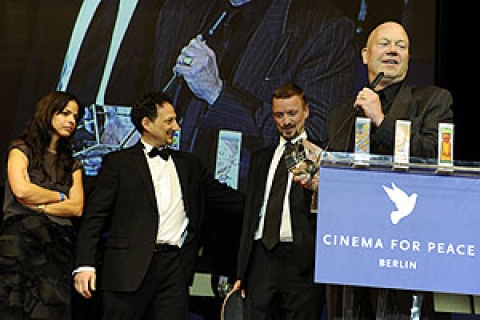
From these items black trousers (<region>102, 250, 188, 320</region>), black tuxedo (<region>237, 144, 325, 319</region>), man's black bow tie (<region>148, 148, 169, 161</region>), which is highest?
man's black bow tie (<region>148, 148, 169, 161</region>)

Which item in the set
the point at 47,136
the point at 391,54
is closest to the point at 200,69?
the point at 47,136

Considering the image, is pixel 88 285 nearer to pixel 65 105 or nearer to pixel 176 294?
pixel 176 294

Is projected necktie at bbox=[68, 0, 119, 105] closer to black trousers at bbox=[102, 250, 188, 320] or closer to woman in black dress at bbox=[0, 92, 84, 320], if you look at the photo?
woman in black dress at bbox=[0, 92, 84, 320]

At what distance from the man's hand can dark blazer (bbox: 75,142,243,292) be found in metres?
0.06

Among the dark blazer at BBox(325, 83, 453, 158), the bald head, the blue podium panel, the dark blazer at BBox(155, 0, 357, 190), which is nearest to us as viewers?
the blue podium panel

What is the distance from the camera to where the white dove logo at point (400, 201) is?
2.55 m

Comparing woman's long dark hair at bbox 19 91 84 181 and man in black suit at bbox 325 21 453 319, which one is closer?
man in black suit at bbox 325 21 453 319

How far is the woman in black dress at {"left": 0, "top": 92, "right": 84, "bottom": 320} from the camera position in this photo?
4230 mm

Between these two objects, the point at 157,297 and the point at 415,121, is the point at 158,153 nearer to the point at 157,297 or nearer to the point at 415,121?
the point at 157,297

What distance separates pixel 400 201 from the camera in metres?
2.56

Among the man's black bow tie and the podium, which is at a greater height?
the man's black bow tie

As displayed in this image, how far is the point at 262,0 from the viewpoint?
5.23 m

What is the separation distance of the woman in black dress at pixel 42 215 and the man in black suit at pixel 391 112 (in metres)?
1.65

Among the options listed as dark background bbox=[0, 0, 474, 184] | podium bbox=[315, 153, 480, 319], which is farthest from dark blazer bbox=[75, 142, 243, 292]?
podium bbox=[315, 153, 480, 319]
